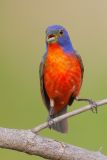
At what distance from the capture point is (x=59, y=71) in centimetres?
672

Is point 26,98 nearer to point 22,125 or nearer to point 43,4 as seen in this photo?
point 22,125

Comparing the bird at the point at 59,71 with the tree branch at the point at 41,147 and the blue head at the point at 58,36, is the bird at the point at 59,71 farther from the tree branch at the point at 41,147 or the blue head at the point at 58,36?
the tree branch at the point at 41,147

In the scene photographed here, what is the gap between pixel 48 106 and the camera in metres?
7.00

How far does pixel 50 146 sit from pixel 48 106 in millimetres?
1299

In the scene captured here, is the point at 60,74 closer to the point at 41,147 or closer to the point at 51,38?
the point at 51,38

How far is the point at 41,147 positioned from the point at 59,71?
1155 mm

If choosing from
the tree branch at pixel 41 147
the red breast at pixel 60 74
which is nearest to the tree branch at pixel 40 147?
the tree branch at pixel 41 147

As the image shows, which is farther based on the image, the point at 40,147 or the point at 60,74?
the point at 60,74

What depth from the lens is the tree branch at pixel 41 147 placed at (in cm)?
568

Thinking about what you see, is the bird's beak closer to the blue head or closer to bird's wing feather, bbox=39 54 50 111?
the blue head

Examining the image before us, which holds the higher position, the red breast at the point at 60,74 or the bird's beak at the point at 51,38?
the bird's beak at the point at 51,38

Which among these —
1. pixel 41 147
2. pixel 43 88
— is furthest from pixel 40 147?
pixel 43 88

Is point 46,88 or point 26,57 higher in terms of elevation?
point 46,88

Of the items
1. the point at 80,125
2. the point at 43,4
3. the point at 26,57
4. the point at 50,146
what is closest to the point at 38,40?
the point at 26,57
